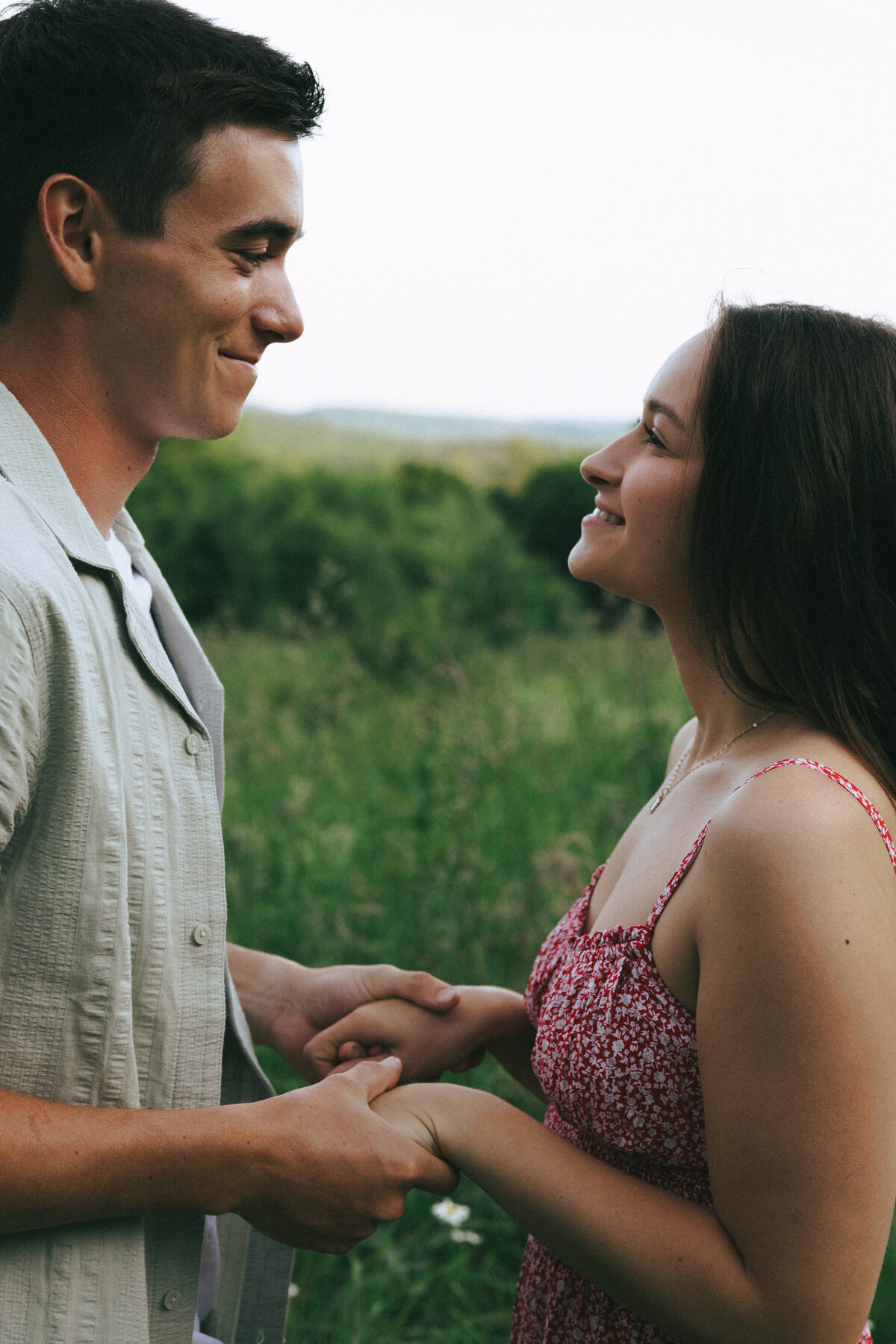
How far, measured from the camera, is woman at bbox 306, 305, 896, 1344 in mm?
1469

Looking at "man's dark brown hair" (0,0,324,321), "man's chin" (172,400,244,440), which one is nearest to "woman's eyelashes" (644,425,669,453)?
"man's chin" (172,400,244,440)

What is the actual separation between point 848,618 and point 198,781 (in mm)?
1097

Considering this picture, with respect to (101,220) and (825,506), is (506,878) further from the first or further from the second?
(101,220)

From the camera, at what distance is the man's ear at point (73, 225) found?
1.84m

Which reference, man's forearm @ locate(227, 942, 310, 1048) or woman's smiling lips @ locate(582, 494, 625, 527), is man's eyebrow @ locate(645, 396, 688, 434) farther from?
man's forearm @ locate(227, 942, 310, 1048)

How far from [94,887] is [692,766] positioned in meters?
1.12

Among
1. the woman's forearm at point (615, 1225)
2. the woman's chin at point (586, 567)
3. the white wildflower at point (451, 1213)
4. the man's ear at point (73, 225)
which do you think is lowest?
the white wildflower at point (451, 1213)

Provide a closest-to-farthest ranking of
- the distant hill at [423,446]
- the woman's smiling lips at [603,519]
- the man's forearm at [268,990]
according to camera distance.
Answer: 1. the woman's smiling lips at [603,519]
2. the man's forearm at [268,990]
3. the distant hill at [423,446]

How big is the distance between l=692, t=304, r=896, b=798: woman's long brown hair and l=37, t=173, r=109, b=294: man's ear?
3.55ft

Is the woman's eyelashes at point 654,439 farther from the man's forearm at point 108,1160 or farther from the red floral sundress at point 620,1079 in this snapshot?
the man's forearm at point 108,1160

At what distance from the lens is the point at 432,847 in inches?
164

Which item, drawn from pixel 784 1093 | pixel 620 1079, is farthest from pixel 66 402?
pixel 784 1093

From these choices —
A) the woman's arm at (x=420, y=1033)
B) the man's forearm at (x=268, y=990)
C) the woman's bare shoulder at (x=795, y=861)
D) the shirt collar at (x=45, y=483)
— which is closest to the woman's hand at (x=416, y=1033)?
the woman's arm at (x=420, y=1033)

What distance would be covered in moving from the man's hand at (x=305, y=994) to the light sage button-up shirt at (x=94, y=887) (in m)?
0.60
